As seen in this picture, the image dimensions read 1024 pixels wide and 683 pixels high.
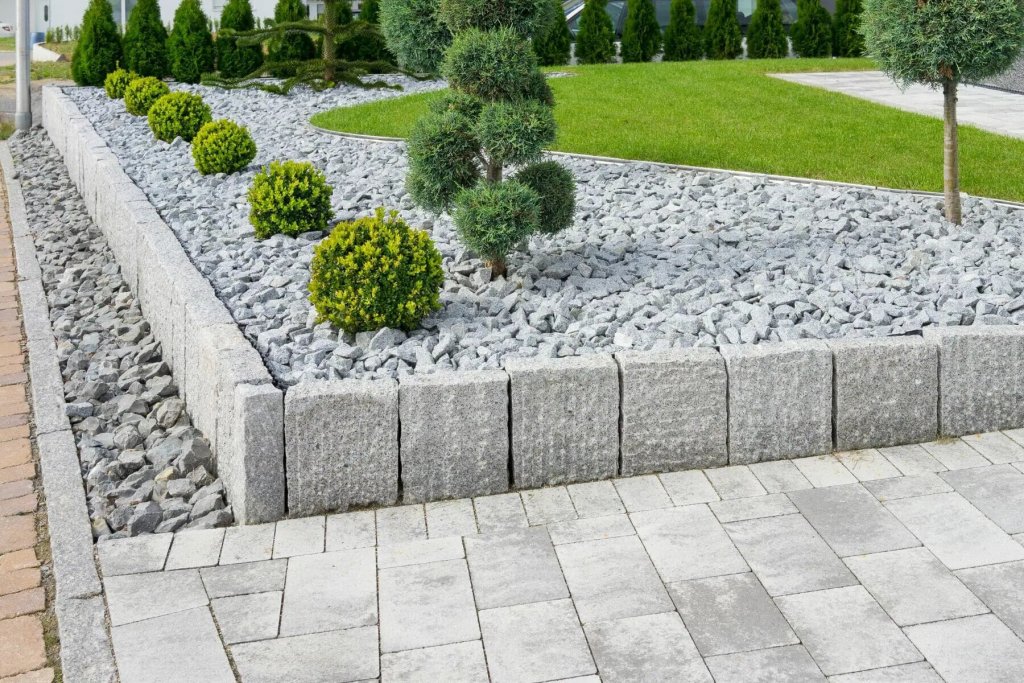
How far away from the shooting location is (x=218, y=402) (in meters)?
5.03

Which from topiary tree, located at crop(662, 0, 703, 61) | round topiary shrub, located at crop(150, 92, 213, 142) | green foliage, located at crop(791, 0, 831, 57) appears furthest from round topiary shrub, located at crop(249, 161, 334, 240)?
green foliage, located at crop(791, 0, 831, 57)

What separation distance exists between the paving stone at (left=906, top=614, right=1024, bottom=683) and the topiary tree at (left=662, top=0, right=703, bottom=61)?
1480 centimetres

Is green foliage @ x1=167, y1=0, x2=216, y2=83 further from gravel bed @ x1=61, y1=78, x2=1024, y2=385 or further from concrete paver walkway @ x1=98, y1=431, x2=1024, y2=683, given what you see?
concrete paver walkway @ x1=98, y1=431, x2=1024, y2=683

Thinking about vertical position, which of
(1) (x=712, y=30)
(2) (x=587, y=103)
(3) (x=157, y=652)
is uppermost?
(1) (x=712, y=30)

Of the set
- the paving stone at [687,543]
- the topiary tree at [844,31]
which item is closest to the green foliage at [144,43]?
the topiary tree at [844,31]

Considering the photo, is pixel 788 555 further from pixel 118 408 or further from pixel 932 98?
pixel 932 98

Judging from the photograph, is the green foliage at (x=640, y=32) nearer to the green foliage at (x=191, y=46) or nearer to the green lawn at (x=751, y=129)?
the green lawn at (x=751, y=129)

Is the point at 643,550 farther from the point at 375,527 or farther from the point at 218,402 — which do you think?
the point at 218,402

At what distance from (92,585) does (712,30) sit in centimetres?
1521

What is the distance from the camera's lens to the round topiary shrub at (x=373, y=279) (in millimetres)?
5555

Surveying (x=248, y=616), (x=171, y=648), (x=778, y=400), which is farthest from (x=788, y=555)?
(x=171, y=648)

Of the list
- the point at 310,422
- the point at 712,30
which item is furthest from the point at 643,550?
the point at 712,30

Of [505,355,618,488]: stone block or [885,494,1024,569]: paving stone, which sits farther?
[505,355,618,488]: stone block

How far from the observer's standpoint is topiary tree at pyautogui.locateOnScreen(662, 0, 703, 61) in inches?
695
